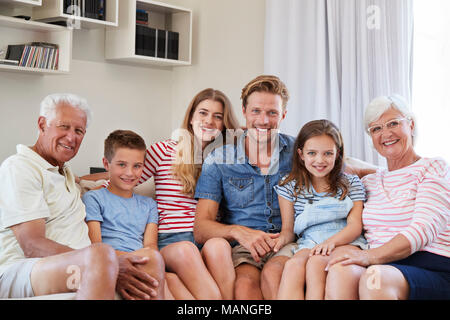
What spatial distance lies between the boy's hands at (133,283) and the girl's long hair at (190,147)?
529 millimetres

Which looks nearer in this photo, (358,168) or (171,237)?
(171,237)

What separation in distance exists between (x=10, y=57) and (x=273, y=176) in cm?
164

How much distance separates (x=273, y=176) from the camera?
2.02m

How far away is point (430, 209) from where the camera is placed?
1.67 m

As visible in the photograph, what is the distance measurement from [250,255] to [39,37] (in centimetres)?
191

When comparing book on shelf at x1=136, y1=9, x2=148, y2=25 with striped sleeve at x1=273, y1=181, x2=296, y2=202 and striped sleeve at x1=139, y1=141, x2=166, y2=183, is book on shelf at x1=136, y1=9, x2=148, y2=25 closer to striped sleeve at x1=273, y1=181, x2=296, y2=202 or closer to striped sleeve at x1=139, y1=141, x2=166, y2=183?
striped sleeve at x1=139, y1=141, x2=166, y2=183

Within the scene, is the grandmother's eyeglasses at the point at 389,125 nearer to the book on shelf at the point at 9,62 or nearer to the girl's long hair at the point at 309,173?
the girl's long hair at the point at 309,173

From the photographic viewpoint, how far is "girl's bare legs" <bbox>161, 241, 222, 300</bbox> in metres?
1.70

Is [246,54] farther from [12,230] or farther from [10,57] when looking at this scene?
[12,230]

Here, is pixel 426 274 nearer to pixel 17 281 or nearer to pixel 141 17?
pixel 17 281

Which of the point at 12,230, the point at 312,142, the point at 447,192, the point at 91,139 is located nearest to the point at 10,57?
the point at 91,139

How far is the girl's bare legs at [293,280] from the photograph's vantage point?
1626mm

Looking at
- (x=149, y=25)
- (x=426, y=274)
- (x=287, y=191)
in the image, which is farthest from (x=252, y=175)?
(x=149, y=25)

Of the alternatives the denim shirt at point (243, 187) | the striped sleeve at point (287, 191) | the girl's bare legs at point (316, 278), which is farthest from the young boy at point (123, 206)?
the girl's bare legs at point (316, 278)
